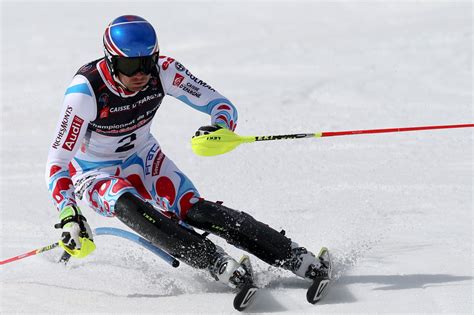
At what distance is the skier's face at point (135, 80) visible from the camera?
5.10 metres

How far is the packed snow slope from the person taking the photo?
518cm

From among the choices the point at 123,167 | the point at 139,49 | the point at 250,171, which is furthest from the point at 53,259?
the point at 250,171

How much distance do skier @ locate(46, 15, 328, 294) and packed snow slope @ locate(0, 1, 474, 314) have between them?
0.29m

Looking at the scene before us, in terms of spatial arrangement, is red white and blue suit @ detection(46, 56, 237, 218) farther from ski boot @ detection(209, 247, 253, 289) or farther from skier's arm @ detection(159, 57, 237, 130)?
ski boot @ detection(209, 247, 253, 289)

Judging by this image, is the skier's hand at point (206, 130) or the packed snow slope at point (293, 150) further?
the skier's hand at point (206, 130)

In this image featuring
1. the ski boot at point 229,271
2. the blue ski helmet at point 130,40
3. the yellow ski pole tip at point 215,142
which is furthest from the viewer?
the yellow ski pole tip at point 215,142

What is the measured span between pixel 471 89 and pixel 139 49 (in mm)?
6606

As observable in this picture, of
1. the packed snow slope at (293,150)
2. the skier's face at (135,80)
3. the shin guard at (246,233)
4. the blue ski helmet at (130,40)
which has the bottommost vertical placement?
the packed snow slope at (293,150)

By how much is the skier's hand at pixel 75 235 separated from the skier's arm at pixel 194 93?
A: 123 cm

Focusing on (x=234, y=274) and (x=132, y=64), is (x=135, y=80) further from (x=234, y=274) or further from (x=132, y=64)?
(x=234, y=274)

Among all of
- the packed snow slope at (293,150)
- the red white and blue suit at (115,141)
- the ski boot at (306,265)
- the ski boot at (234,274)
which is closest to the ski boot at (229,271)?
the ski boot at (234,274)

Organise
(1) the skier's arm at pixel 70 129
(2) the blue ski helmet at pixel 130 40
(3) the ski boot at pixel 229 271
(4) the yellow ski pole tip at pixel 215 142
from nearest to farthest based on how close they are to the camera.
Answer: (3) the ski boot at pixel 229 271 → (2) the blue ski helmet at pixel 130 40 → (1) the skier's arm at pixel 70 129 → (4) the yellow ski pole tip at pixel 215 142

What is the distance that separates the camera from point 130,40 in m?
4.98

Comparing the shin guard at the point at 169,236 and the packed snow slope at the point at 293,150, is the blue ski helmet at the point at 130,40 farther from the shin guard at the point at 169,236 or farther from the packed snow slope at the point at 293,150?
the packed snow slope at the point at 293,150
